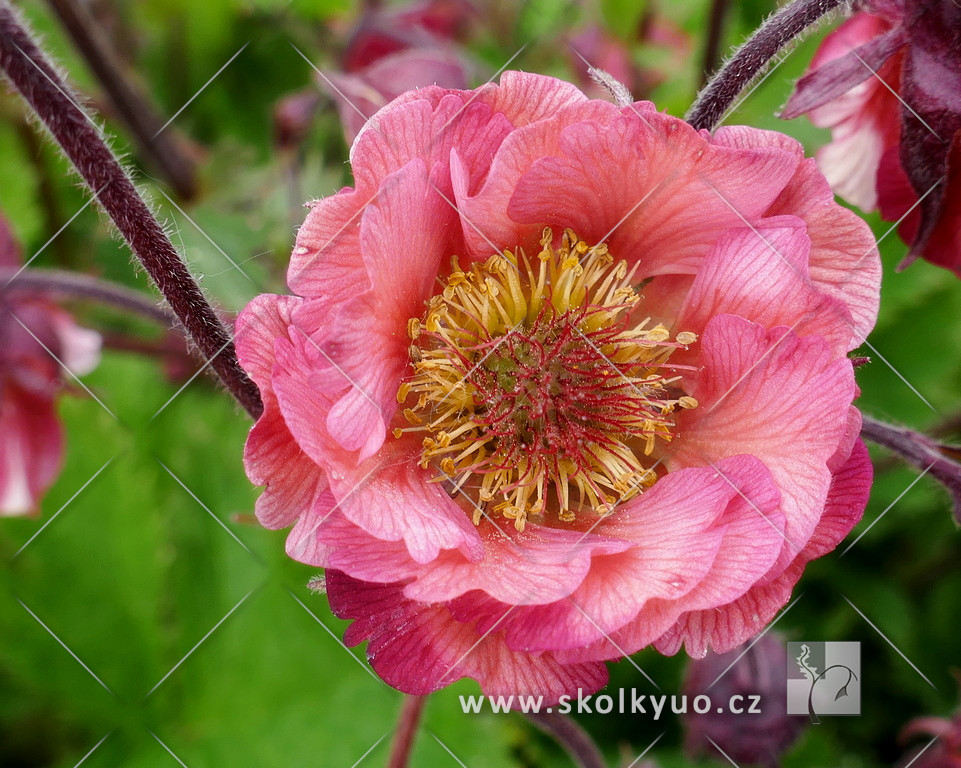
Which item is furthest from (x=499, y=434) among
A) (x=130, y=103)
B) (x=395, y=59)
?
(x=130, y=103)

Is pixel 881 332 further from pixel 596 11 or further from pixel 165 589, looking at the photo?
pixel 165 589

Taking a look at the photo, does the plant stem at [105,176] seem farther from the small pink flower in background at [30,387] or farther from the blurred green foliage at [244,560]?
the small pink flower in background at [30,387]

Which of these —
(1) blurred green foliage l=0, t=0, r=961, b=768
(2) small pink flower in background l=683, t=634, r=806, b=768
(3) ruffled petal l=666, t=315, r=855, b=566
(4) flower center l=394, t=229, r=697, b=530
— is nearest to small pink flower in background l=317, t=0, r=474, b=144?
(1) blurred green foliage l=0, t=0, r=961, b=768

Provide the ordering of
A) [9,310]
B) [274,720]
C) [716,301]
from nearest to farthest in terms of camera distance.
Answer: [716,301] → [9,310] → [274,720]

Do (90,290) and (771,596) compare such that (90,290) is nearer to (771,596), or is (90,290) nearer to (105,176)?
(105,176)

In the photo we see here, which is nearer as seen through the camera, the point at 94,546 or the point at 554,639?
the point at 554,639

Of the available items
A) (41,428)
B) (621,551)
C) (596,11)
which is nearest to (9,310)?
(41,428)
